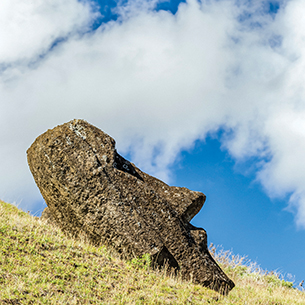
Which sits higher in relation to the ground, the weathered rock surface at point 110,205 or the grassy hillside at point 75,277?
the weathered rock surface at point 110,205

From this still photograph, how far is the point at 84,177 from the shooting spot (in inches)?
472

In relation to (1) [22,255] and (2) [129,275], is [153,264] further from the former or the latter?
(1) [22,255]

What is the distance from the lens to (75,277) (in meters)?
9.45

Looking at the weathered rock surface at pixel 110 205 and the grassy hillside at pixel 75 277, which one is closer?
the grassy hillside at pixel 75 277

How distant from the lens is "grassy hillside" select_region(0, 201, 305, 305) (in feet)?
27.6

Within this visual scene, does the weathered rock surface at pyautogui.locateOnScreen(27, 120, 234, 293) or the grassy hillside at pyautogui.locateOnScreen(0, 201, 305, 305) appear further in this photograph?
the weathered rock surface at pyautogui.locateOnScreen(27, 120, 234, 293)

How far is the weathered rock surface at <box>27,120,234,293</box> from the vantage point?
11.7m

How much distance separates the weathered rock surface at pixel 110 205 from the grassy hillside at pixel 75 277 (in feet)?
1.64

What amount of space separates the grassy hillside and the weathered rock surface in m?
0.50

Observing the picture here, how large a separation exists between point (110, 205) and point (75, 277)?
2.85 meters

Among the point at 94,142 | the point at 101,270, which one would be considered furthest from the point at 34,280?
the point at 94,142

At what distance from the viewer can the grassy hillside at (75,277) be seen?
27.6 feet

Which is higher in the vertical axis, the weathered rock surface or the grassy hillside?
the weathered rock surface

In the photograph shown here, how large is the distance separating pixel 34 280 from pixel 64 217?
13.6ft
